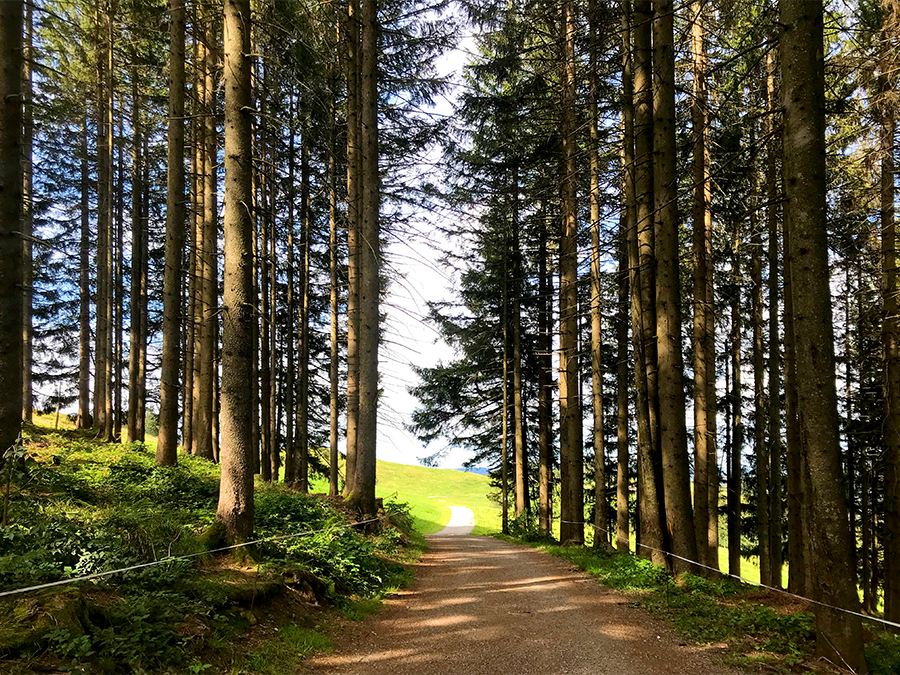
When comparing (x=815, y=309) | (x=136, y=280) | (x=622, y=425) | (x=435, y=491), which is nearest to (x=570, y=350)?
(x=622, y=425)

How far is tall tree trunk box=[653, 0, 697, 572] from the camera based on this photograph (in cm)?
857

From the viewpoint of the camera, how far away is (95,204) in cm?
2095

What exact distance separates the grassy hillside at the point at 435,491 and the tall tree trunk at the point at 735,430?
17944 mm

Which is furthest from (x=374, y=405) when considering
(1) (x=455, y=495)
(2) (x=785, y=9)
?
(1) (x=455, y=495)

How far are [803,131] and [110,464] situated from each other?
42.5ft

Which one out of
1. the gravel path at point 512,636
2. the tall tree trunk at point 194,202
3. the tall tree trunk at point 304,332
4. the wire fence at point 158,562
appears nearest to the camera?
the wire fence at point 158,562

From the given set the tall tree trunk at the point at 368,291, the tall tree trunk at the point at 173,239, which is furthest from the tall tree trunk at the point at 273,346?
the tall tree trunk at the point at 368,291

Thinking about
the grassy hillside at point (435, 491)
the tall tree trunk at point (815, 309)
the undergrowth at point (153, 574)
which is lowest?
the grassy hillside at point (435, 491)

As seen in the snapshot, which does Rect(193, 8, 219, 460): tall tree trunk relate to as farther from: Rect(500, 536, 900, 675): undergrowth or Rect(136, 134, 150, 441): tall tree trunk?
Rect(500, 536, 900, 675): undergrowth

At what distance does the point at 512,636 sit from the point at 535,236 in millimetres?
16646

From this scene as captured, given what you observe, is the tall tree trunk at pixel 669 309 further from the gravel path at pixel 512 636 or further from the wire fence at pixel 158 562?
the wire fence at pixel 158 562

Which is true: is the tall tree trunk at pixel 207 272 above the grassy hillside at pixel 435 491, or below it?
above

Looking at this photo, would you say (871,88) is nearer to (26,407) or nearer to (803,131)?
(803,131)

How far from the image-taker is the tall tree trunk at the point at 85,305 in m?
18.3
